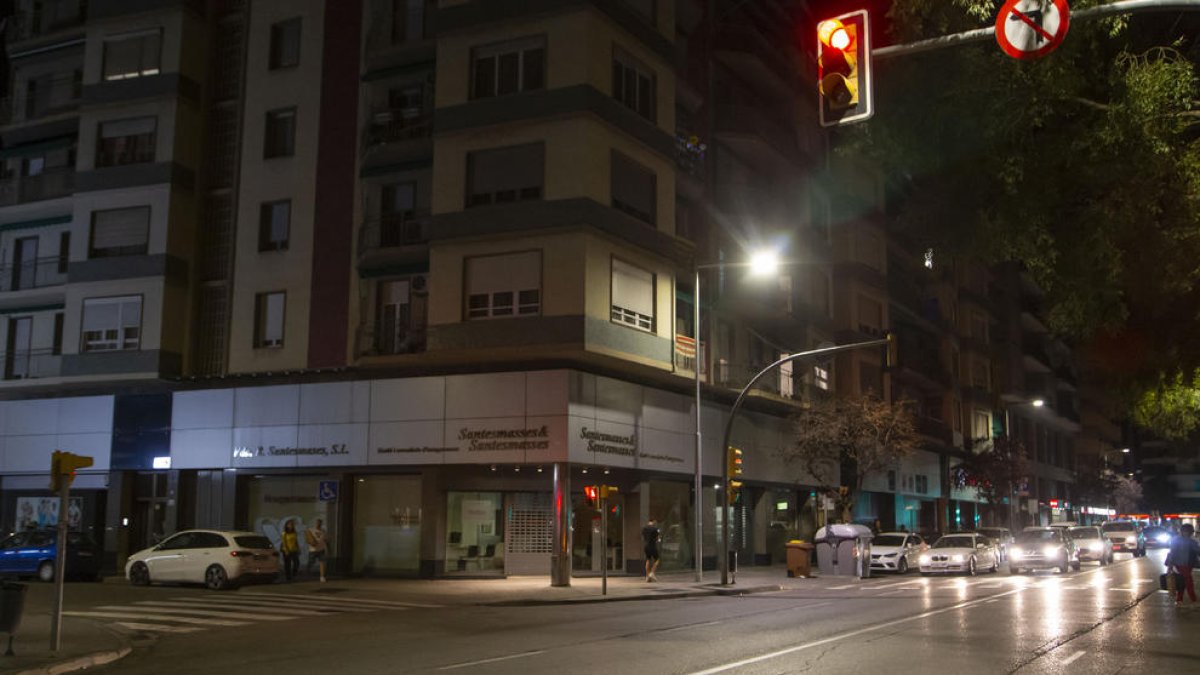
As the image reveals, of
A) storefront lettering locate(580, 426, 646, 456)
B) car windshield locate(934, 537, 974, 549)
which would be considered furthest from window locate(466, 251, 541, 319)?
car windshield locate(934, 537, 974, 549)

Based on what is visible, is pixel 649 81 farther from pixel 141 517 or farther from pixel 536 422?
pixel 141 517

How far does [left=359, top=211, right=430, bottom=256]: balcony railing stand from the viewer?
3206 cm

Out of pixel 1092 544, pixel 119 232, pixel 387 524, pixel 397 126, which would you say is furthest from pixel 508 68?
pixel 1092 544

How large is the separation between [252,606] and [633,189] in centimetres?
1595

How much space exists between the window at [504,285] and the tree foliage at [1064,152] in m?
15.4

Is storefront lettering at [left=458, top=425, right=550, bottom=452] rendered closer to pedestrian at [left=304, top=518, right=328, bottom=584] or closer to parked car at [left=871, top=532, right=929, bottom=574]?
pedestrian at [left=304, top=518, right=328, bottom=584]

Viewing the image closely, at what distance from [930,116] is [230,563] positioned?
20254 mm

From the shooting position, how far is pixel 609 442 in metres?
30.4

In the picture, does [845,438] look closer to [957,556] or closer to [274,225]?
[957,556]

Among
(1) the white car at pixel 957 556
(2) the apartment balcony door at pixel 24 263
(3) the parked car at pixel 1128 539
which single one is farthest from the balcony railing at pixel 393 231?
(3) the parked car at pixel 1128 539

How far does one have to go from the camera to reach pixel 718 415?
1457 inches

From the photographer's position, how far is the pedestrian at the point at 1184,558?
2102 cm

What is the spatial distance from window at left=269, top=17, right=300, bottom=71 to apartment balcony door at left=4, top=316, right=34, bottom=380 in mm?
12492

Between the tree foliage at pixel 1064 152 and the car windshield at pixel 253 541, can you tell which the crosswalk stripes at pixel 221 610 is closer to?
the car windshield at pixel 253 541
